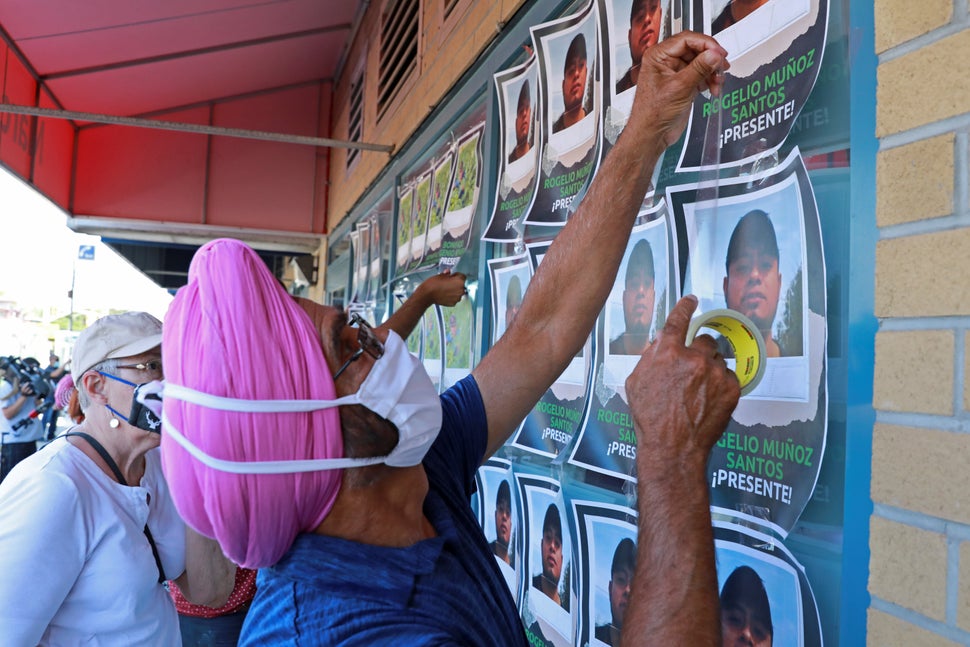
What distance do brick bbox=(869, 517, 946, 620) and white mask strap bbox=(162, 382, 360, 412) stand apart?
82cm

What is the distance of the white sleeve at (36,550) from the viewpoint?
147cm

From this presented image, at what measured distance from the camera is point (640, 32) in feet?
5.79

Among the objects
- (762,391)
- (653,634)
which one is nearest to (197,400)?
(653,634)

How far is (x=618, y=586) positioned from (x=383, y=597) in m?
0.96

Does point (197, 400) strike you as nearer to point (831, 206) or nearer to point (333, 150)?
point (831, 206)

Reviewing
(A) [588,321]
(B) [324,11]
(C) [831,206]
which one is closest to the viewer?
(C) [831,206]

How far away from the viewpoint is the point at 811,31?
4.07 ft

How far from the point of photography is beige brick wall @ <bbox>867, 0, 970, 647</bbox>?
96 cm

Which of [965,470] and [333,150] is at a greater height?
[333,150]

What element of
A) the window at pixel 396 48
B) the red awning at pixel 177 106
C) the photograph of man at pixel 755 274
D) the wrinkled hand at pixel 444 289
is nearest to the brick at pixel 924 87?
the photograph of man at pixel 755 274

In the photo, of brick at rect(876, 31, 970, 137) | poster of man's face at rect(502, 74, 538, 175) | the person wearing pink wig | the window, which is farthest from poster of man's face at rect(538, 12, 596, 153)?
the window

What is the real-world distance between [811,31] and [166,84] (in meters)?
7.43

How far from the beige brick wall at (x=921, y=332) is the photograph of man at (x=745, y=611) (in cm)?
26

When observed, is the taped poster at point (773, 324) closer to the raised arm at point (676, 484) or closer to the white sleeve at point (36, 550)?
the raised arm at point (676, 484)
